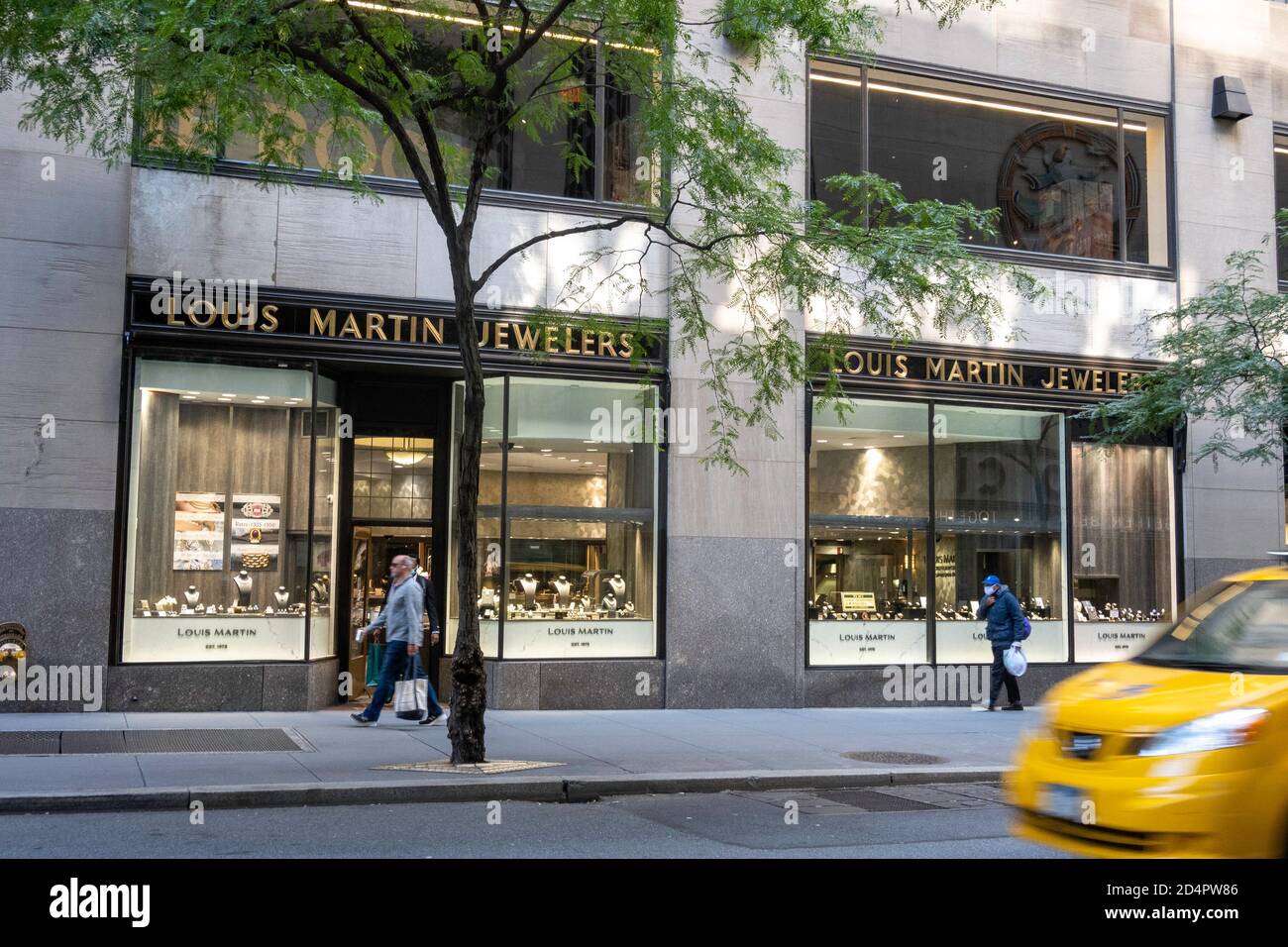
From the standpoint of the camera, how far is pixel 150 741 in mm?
11984

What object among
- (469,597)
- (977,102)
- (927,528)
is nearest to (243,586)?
(469,597)

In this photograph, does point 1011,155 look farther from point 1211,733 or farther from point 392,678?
point 1211,733

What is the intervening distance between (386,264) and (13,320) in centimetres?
404

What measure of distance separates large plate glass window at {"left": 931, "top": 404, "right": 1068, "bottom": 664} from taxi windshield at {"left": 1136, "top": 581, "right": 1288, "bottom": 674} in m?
10.1

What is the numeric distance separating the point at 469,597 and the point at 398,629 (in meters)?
2.98

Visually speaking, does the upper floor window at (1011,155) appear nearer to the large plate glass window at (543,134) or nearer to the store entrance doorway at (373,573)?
the large plate glass window at (543,134)

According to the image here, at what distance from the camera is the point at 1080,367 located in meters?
18.4

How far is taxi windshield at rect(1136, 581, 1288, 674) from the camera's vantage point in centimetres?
668

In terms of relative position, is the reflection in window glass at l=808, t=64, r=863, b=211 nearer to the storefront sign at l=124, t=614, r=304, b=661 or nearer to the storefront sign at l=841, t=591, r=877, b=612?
the storefront sign at l=841, t=591, r=877, b=612

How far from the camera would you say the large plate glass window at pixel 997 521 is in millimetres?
17672

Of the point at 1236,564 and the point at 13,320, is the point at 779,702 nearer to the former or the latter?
the point at 1236,564

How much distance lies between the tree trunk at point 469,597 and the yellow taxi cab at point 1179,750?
5.15m

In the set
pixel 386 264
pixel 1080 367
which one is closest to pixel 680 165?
pixel 386 264

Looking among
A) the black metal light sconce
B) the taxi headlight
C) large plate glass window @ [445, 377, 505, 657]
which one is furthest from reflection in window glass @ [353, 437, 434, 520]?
the black metal light sconce
